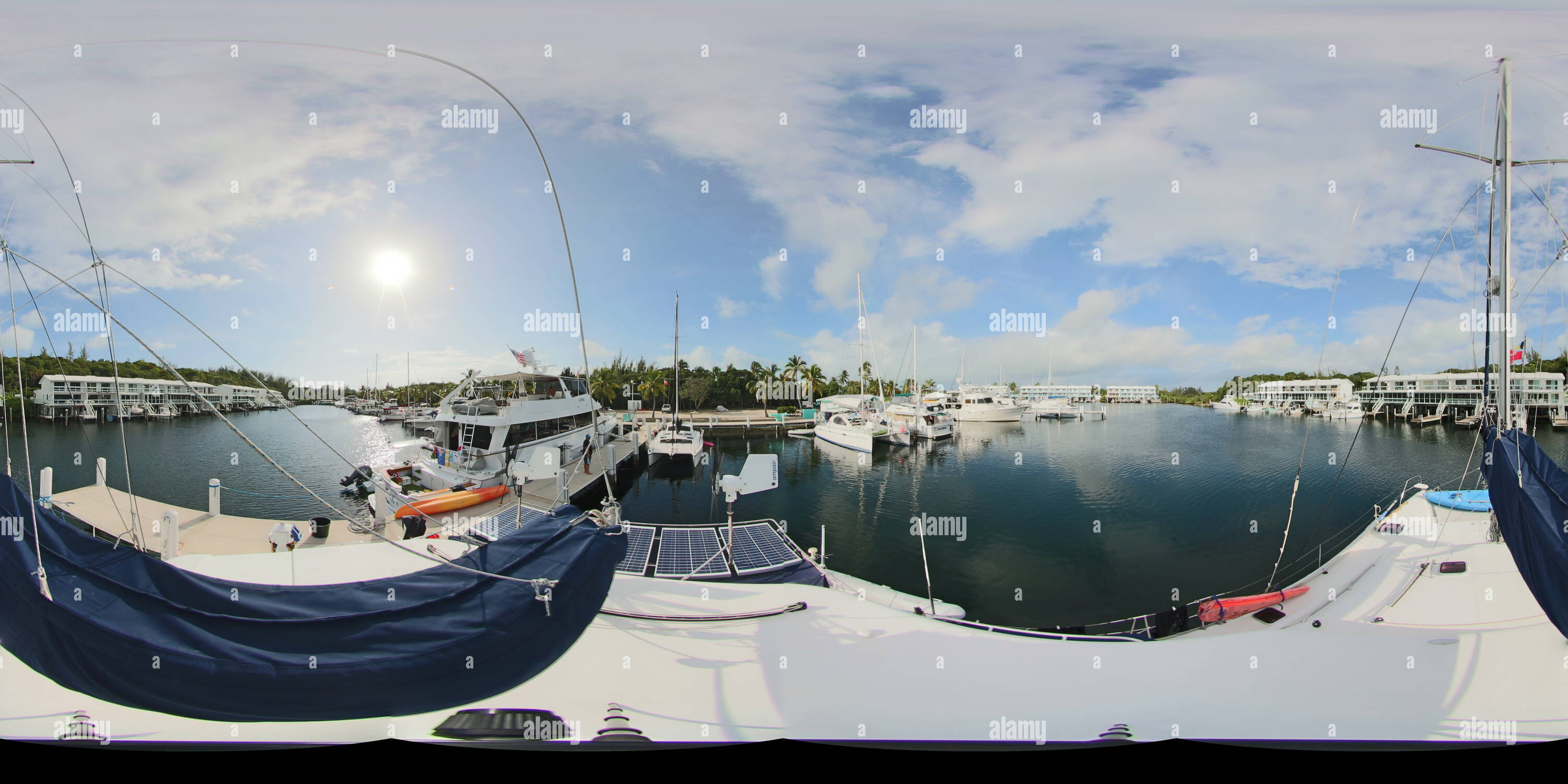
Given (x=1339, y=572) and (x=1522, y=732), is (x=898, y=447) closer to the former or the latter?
(x=1339, y=572)

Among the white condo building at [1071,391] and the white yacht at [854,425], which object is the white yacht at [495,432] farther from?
the white condo building at [1071,391]

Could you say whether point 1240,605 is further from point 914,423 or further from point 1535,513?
point 914,423

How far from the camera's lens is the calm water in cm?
803

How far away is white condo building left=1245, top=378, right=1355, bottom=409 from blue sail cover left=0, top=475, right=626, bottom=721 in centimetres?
6119

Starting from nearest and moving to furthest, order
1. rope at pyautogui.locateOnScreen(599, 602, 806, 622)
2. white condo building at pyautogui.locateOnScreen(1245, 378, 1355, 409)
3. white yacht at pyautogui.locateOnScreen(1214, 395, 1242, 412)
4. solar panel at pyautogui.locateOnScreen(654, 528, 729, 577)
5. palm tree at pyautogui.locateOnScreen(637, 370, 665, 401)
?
1. rope at pyautogui.locateOnScreen(599, 602, 806, 622)
2. solar panel at pyautogui.locateOnScreen(654, 528, 729, 577)
3. palm tree at pyautogui.locateOnScreen(637, 370, 665, 401)
4. white condo building at pyautogui.locateOnScreen(1245, 378, 1355, 409)
5. white yacht at pyautogui.locateOnScreen(1214, 395, 1242, 412)

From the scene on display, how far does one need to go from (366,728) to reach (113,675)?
1.08 m

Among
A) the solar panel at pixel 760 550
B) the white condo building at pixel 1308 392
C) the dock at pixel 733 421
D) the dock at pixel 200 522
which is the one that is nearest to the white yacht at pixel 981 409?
the dock at pixel 733 421

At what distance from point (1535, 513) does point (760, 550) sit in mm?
6292

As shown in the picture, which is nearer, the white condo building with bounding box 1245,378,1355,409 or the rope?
the rope

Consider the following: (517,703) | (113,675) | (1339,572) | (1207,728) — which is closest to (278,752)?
(113,675)
